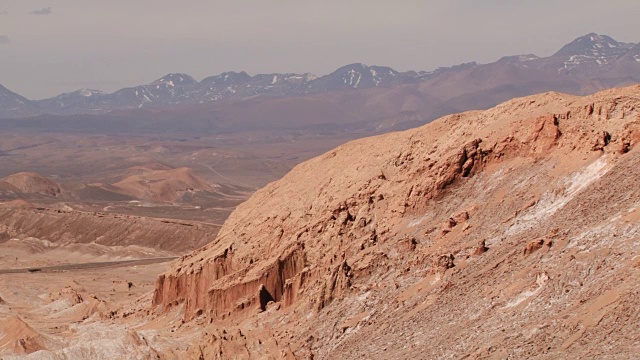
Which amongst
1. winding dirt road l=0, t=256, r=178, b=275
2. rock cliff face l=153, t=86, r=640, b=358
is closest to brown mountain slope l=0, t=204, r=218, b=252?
winding dirt road l=0, t=256, r=178, b=275

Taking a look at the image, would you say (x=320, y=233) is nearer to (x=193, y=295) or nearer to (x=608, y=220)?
(x=193, y=295)

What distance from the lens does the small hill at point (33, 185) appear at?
152m

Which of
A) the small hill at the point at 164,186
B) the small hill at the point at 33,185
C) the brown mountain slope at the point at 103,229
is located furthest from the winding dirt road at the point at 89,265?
the small hill at the point at 33,185

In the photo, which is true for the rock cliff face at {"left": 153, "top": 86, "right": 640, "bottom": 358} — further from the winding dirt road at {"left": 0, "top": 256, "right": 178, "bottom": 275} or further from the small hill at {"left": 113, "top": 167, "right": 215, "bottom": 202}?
the small hill at {"left": 113, "top": 167, "right": 215, "bottom": 202}

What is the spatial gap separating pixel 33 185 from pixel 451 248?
132507mm

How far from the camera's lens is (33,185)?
155000mm

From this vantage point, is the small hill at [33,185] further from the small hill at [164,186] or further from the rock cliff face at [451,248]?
the rock cliff face at [451,248]

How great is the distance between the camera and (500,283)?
2934cm

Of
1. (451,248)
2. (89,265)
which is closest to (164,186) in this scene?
(89,265)

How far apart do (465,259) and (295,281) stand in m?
8.11

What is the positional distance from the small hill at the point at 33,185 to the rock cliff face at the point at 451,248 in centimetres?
11208

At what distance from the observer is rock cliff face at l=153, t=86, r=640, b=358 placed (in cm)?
2662

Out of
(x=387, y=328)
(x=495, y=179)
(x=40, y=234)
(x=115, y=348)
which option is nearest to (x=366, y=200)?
(x=495, y=179)

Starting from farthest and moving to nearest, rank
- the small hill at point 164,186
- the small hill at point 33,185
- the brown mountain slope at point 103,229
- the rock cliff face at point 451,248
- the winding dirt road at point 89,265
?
the small hill at point 164,186 → the small hill at point 33,185 → the brown mountain slope at point 103,229 → the winding dirt road at point 89,265 → the rock cliff face at point 451,248
